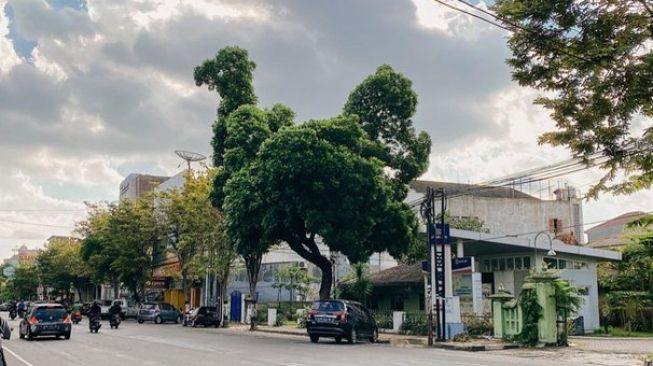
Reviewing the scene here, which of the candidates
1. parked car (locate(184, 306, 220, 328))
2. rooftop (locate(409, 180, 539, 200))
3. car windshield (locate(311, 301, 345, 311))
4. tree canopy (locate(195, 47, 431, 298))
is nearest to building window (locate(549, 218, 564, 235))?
rooftop (locate(409, 180, 539, 200))

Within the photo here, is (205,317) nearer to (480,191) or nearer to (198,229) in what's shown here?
(198,229)

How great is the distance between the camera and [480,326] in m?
29.4

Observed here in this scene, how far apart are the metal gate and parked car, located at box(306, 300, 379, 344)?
2346 cm

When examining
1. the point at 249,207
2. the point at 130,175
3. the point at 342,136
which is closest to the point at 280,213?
the point at 249,207

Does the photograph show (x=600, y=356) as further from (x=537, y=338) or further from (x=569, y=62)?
(x=569, y=62)

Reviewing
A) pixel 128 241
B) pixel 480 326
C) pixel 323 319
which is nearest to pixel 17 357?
pixel 323 319

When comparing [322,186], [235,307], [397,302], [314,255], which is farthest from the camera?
[235,307]

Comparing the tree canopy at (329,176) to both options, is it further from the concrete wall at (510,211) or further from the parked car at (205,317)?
the concrete wall at (510,211)

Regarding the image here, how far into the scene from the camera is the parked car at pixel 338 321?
25.8 m

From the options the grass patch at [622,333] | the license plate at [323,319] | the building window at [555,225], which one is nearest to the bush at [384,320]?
the license plate at [323,319]

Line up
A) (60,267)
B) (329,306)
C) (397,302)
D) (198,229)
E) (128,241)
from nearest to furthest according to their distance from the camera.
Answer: (329,306), (397,302), (198,229), (128,241), (60,267)

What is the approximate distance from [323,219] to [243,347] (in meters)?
7.99

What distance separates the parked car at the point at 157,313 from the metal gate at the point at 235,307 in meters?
4.71

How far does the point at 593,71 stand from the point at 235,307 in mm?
40920
